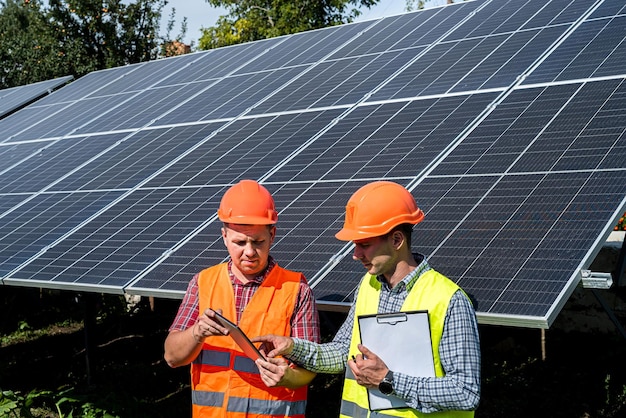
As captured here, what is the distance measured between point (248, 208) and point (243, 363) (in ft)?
2.82

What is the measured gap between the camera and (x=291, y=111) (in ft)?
31.0

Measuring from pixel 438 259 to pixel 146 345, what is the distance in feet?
27.1

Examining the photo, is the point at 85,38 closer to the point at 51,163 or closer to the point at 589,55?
the point at 51,163

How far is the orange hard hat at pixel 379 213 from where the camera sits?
13.6ft

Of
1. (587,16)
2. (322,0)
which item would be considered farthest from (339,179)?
(322,0)

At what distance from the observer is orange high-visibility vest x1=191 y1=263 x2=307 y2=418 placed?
479cm

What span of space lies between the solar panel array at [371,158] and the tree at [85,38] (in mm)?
13946

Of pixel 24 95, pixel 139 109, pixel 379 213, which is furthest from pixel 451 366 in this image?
pixel 24 95

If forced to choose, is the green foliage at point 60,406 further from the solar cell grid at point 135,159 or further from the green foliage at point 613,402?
the green foliage at point 613,402

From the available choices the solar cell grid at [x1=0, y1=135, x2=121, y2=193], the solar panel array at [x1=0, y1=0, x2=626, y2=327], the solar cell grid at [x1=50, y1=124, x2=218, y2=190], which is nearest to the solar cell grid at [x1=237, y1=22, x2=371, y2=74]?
the solar panel array at [x1=0, y1=0, x2=626, y2=327]

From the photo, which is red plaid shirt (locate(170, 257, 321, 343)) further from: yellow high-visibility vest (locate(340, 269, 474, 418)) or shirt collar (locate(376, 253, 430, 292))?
shirt collar (locate(376, 253, 430, 292))

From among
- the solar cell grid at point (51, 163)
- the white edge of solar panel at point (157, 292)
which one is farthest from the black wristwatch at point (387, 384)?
the solar cell grid at point (51, 163)

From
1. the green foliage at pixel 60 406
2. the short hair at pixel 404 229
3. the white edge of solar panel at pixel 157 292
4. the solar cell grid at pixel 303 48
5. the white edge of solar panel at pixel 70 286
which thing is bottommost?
the green foliage at pixel 60 406

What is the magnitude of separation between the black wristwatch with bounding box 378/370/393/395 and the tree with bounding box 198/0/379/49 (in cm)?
2236
